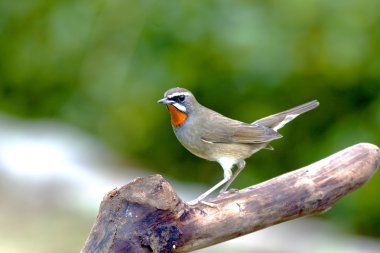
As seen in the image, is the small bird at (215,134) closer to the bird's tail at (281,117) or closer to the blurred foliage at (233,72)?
the bird's tail at (281,117)

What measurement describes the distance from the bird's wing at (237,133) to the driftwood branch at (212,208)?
824 mm

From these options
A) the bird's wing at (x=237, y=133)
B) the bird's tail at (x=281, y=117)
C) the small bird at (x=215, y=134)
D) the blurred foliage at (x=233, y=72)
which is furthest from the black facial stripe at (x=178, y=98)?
the blurred foliage at (x=233, y=72)

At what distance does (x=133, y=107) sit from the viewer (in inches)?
337

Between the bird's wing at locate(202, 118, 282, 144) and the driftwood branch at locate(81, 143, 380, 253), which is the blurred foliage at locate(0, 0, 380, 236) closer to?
the bird's wing at locate(202, 118, 282, 144)

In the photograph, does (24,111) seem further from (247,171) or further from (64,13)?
(247,171)

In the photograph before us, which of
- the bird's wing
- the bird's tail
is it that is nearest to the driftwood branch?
the bird's wing

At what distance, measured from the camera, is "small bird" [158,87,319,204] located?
213 inches

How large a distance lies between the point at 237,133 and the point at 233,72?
267 centimetres

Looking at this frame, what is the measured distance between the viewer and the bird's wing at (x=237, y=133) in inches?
216

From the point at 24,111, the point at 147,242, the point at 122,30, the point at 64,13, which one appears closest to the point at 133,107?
the point at 122,30

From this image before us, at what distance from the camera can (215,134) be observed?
18.1 feet

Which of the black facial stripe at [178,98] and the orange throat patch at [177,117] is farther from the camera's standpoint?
the orange throat patch at [177,117]

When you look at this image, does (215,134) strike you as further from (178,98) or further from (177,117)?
(178,98)

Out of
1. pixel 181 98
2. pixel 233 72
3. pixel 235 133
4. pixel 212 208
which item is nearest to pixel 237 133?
pixel 235 133
